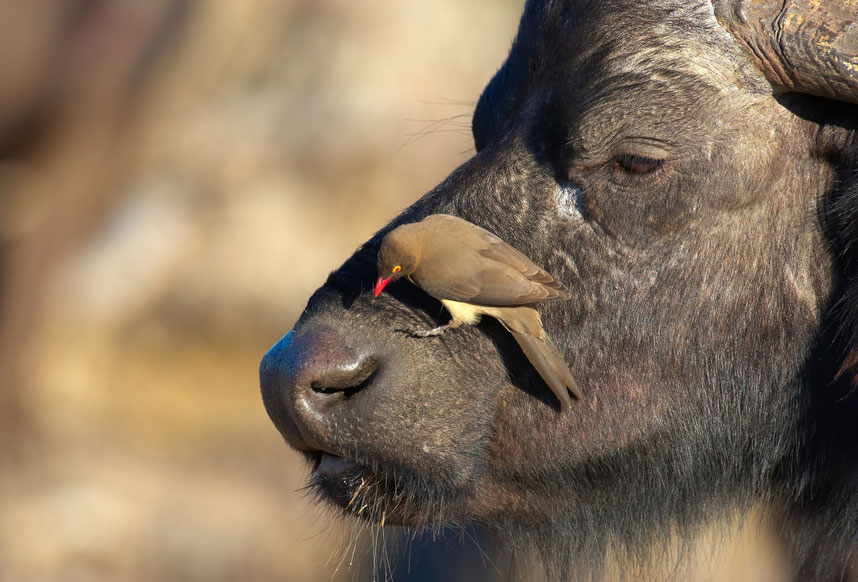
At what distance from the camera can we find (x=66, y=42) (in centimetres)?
568

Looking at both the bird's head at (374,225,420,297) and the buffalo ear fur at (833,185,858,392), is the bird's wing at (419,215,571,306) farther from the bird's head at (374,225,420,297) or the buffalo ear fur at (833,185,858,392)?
the buffalo ear fur at (833,185,858,392)

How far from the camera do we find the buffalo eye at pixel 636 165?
87.3 inches

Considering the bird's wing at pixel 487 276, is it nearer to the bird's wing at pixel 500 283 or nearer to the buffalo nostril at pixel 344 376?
the bird's wing at pixel 500 283

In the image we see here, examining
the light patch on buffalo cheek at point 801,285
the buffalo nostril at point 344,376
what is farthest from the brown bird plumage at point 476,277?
the light patch on buffalo cheek at point 801,285

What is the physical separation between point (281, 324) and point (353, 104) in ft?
3.96

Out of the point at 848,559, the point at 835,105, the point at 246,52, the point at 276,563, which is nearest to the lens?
the point at 835,105

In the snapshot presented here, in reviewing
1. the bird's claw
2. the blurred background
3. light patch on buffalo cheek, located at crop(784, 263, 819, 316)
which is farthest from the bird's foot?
the blurred background

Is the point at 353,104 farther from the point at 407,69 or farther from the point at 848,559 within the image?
the point at 848,559

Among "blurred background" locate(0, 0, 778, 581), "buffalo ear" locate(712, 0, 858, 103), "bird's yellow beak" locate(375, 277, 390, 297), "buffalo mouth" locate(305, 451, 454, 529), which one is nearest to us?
"buffalo ear" locate(712, 0, 858, 103)

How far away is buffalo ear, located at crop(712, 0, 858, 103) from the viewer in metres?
2.12

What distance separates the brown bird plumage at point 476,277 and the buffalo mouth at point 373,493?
356mm

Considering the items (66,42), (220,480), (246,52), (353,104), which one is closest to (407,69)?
(353,104)

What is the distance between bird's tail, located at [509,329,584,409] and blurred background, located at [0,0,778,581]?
2.91 metres

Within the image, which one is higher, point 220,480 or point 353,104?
point 353,104
